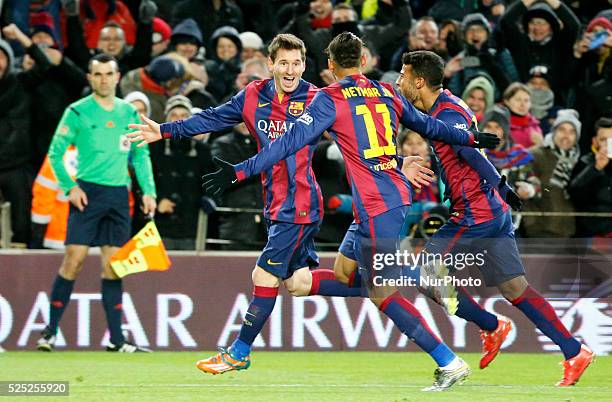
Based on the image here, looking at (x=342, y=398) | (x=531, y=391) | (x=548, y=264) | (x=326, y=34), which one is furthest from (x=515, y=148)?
(x=342, y=398)

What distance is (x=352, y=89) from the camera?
784 cm

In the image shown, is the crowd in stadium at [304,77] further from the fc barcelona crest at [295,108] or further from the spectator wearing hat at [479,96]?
the fc barcelona crest at [295,108]

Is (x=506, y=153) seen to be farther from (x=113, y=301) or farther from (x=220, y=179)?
(x=220, y=179)

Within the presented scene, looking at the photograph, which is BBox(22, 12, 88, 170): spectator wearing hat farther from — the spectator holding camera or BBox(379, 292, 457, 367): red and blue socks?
BBox(379, 292, 457, 367): red and blue socks

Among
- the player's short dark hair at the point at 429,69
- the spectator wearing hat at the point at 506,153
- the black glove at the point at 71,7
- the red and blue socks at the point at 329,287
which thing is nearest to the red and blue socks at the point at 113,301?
the red and blue socks at the point at 329,287

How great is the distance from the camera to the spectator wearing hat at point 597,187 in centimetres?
1179

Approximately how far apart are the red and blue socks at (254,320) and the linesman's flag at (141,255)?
99.2 inches

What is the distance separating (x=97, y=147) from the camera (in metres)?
10.8

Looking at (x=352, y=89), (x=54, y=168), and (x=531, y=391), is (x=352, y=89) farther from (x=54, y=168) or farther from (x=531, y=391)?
(x=54, y=168)

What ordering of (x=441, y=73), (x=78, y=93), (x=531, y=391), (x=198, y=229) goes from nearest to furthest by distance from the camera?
1. (x=531, y=391)
2. (x=441, y=73)
3. (x=198, y=229)
4. (x=78, y=93)

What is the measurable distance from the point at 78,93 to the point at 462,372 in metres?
6.69

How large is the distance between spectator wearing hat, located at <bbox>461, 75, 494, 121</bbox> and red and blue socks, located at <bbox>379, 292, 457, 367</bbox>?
209 inches

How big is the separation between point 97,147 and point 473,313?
3803 millimetres

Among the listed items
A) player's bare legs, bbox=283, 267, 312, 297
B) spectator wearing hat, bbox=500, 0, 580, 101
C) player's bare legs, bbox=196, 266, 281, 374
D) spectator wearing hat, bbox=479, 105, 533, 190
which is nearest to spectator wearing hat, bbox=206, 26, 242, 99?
spectator wearing hat, bbox=500, 0, 580, 101
